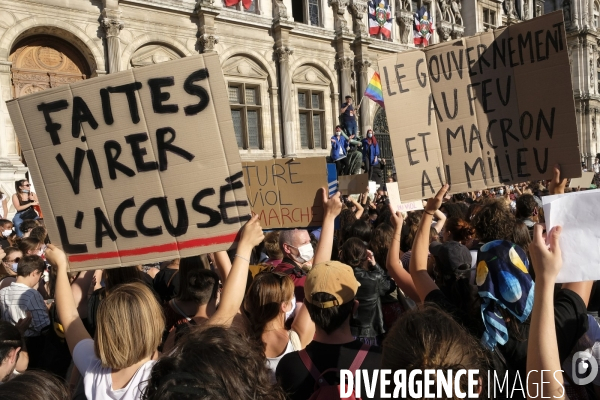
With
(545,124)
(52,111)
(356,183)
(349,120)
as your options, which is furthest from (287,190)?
(349,120)

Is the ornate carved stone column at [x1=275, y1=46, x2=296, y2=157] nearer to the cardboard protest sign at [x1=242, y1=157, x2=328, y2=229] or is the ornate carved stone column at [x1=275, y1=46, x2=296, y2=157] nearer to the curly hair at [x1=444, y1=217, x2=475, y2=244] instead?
the cardboard protest sign at [x1=242, y1=157, x2=328, y2=229]

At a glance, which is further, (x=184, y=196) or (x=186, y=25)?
(x=186, y=25)

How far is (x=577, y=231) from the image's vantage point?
185cm

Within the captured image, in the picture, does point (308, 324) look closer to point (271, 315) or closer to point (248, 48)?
point (271, 315)

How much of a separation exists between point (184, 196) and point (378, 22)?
1818 centimetres

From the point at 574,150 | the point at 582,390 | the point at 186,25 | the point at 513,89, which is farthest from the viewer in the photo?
the point at 186,25

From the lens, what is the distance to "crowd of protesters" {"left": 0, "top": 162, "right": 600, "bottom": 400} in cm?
138

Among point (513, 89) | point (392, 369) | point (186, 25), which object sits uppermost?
point (186, 25)

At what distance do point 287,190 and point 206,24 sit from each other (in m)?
12.3

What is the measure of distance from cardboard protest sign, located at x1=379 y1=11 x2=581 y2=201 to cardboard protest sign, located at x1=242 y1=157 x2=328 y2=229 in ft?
2.24

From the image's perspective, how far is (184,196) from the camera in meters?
2.71

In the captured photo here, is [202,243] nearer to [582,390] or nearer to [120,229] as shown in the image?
[120,229]

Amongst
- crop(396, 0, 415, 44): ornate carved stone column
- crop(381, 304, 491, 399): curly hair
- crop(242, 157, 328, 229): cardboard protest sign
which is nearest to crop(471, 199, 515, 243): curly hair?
crop(242, 157, 328, 229): cardboard protest sign

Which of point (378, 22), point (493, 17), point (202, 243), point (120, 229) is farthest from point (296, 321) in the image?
point (493, 17)
